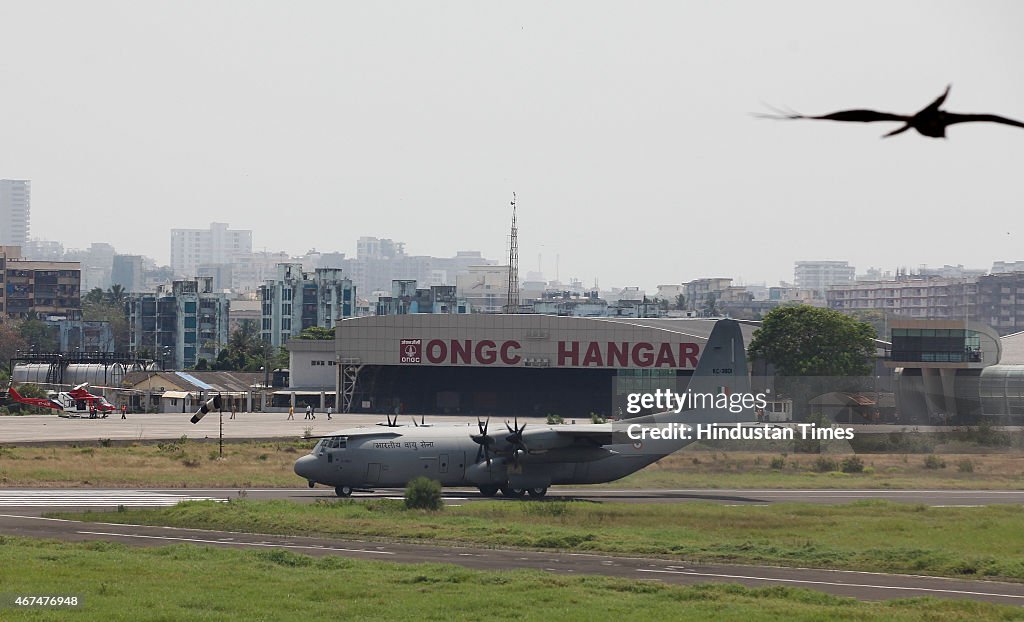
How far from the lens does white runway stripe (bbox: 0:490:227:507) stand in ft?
162

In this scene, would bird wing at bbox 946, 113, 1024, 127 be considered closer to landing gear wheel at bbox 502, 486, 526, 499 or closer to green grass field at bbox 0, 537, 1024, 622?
green grass field at bbox 0, 537, 1024, 622

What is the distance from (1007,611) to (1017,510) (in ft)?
72.6

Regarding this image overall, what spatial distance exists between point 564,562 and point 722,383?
73.4 ft

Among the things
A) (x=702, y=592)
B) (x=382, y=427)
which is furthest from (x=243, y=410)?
(x=702, y=592)

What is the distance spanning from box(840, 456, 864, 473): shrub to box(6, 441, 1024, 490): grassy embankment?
0.28m

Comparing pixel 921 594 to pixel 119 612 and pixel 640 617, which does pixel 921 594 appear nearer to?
pixel 640 617

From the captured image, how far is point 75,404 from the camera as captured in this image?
370 ft

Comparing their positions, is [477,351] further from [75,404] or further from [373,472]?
[373,472]

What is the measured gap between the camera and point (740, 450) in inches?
2334

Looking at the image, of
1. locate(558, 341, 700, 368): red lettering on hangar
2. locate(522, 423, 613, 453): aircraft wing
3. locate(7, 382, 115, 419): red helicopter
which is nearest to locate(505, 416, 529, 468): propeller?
Answer: locate(522, 423, 613, 453): aircraft wing

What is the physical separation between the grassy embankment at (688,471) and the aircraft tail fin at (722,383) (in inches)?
140

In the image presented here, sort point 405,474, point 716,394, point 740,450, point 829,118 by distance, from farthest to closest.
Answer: point 740,450
point 716,394
point 405,474
point 829,118

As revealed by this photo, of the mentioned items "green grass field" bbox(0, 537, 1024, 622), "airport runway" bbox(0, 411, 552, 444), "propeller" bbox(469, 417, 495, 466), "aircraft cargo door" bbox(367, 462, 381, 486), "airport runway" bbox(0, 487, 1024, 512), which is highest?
"propeller" bbox(469, 417, 495, 466)

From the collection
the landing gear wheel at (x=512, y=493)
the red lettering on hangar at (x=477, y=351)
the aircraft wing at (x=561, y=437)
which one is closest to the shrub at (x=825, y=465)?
the aircraft wing at (x=561, y=437)
